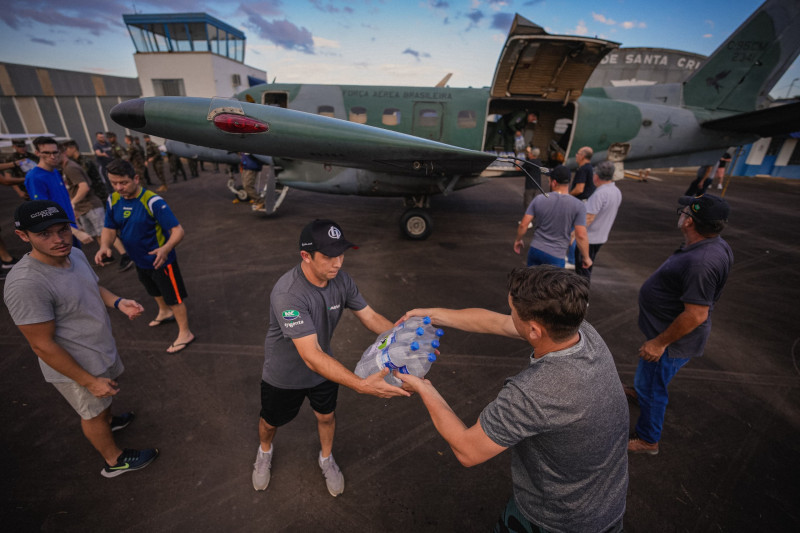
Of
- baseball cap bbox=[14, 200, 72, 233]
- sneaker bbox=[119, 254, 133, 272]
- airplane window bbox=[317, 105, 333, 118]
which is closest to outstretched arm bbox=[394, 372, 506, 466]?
baseball cap bbox=[14, 200, 72, 233]

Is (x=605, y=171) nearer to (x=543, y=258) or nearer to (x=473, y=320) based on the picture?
(x=543, y=258)

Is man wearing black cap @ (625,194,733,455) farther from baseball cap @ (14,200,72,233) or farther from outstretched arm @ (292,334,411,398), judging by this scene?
baseball cap @ (14,200,72,233)

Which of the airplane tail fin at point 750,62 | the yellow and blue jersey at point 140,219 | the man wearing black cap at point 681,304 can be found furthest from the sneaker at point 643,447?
the airplane tail fin at point 750,62

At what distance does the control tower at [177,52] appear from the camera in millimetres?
28094

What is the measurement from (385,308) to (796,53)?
47.0 feet

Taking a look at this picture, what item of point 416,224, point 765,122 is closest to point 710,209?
point 416,224

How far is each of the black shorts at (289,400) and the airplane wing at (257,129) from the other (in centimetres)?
174

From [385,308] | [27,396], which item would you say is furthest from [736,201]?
[27,396]

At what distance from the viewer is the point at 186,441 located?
3133 millimetres

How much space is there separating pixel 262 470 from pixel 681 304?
3885 millimetres

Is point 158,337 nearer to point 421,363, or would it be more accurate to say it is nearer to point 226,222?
point 421,363

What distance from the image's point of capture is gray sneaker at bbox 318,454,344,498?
2691 millimetres

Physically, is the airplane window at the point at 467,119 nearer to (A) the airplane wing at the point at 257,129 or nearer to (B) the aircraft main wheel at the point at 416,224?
(B) the aircraft main wheel at the point at 416,224

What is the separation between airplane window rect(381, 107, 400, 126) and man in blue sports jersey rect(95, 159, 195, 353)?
22.0ft
